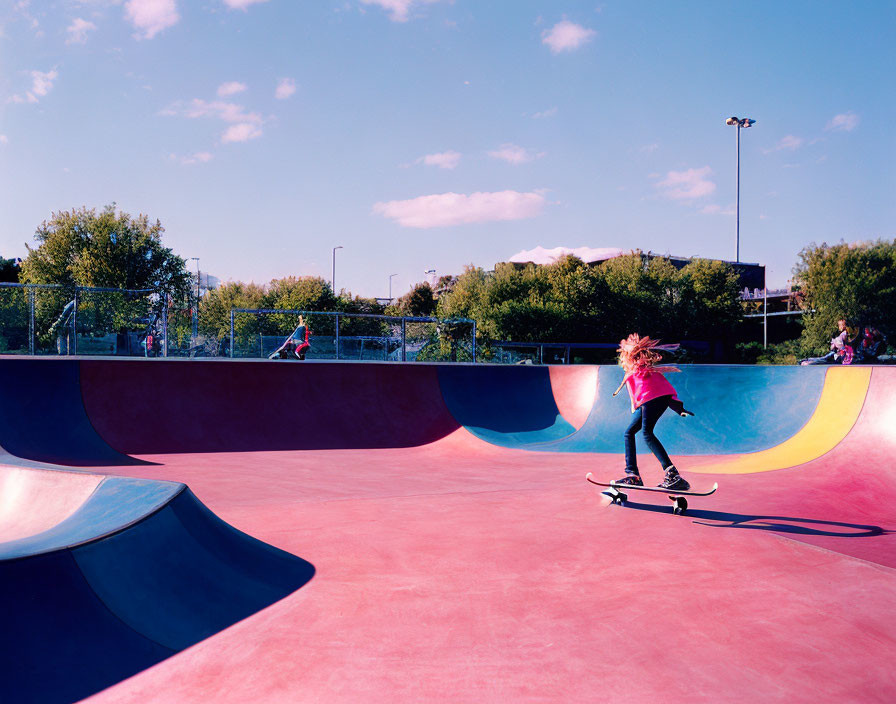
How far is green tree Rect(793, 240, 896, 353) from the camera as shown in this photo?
133ft

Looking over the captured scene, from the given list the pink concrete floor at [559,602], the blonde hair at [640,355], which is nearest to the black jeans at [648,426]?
the blonde hair at [640,355]

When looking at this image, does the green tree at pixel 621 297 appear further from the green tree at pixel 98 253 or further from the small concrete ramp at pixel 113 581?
the small concrete ramp at pixel 113 581

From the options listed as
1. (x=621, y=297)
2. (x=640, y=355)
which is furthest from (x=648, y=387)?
(x=621, y=297)

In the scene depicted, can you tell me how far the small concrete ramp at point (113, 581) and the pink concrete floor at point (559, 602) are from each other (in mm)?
153

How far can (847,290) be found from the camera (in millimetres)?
40625

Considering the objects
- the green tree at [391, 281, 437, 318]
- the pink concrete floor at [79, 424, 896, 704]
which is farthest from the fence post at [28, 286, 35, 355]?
the green tree at [391, 281, 437, 318]

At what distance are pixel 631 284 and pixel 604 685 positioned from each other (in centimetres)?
4653

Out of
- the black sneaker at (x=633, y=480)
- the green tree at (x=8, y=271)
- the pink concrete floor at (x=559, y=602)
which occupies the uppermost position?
the green tree at (x=8, y=271)

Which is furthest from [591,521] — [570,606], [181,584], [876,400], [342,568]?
[876,400]

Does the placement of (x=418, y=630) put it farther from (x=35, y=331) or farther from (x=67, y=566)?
(x=35, y=331)

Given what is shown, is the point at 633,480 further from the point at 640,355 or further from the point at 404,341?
the point at 404,341

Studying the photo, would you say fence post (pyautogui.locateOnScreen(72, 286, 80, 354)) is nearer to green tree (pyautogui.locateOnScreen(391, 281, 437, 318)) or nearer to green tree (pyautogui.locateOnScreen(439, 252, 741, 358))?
green tree (pyautogui.locateOnScreen(439, 252, 741, 358))

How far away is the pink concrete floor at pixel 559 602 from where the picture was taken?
8.37ft

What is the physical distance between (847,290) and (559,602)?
149ft
